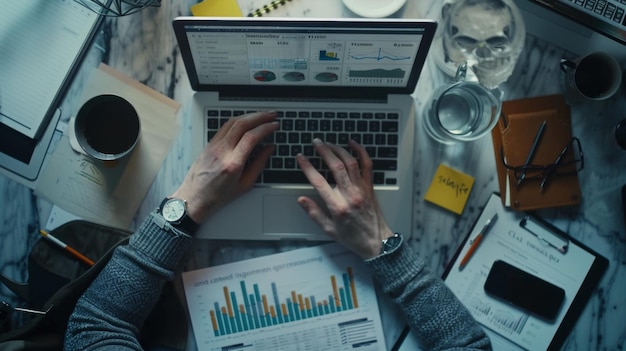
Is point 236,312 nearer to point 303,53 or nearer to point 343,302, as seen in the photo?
point 343,302

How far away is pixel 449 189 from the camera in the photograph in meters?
1.01

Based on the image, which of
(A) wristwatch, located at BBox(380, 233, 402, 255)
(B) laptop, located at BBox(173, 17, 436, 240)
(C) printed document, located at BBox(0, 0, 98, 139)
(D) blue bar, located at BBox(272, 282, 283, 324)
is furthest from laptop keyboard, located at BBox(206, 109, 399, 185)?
(C) printed document, located at BBox(0, 0, 98, 139)

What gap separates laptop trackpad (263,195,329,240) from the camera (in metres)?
0.97

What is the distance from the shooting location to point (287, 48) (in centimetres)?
85

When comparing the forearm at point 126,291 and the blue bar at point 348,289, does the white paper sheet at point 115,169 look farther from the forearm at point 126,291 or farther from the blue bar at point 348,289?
the blue bar at point 348,289

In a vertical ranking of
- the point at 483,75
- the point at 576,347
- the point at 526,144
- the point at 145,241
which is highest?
the point at 483,75

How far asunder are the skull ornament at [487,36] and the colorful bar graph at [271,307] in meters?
0.47

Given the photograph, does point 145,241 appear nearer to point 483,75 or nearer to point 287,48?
point 287,48

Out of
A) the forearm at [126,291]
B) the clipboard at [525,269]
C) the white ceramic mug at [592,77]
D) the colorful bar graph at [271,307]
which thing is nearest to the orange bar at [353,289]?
the colorful bar graph at [271,307]

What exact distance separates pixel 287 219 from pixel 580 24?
66 cm

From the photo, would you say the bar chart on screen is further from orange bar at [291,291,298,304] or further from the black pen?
the black pen

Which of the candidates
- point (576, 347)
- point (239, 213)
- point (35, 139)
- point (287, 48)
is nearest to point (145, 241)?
point (239, 213)

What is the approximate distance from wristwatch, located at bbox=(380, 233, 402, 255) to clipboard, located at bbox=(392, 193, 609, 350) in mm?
133

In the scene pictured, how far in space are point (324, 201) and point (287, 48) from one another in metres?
0.28
